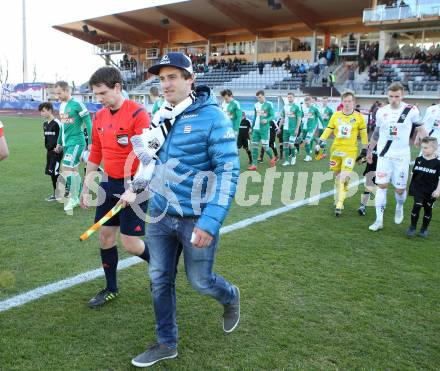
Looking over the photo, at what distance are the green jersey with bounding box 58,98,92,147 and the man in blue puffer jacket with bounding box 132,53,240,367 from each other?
4458 mm

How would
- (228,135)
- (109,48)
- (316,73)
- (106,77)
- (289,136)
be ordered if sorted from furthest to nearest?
(109,48) → (316,73) → (289,136) → (106,77) → (228,135)

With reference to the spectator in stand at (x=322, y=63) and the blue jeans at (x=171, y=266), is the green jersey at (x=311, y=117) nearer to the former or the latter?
the blue jeans at (x=171, y=266)

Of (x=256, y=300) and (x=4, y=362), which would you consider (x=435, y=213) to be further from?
(x=4, y=362)

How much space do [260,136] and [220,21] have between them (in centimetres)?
3362

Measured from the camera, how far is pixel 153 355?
2.94 meters

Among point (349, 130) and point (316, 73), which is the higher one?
point (316, 73)

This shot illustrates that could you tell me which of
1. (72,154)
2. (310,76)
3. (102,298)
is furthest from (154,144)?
(310,76)

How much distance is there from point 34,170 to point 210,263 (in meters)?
9.57

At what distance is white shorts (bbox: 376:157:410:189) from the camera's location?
6273 millimetres

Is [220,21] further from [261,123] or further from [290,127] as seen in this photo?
[261,123]

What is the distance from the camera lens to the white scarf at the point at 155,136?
279cm

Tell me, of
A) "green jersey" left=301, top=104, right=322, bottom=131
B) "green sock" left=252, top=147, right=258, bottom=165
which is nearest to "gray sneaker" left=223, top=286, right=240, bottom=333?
"green sock" left=252, top=147, right=258, bottom=165

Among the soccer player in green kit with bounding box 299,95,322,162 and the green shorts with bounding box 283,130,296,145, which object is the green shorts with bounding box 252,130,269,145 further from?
the soccer player in green kit with bounding box 299,95,322,162

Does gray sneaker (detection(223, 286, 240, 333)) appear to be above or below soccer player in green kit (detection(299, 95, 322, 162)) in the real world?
below
